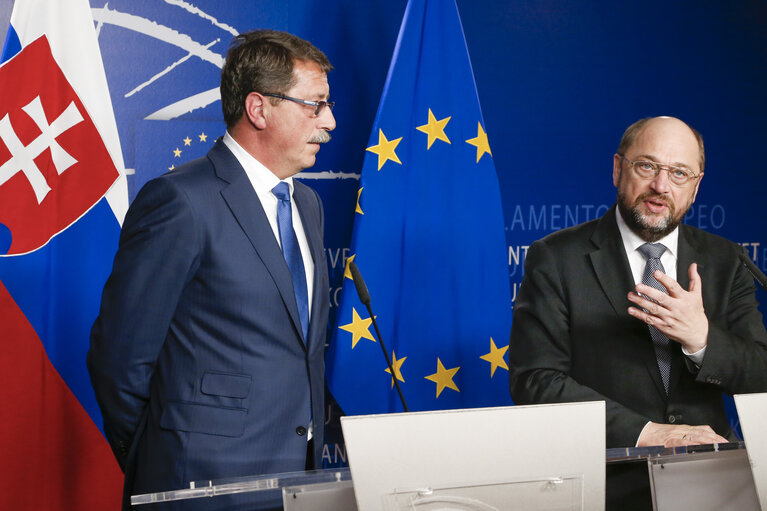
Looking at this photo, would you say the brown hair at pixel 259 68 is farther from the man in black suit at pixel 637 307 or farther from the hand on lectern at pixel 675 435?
the hand on lectern at pixel 675 435

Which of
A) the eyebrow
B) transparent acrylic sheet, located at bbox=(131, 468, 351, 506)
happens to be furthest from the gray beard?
transparent acrylic sheet, located at bbox=(131, 468, 351, 506)

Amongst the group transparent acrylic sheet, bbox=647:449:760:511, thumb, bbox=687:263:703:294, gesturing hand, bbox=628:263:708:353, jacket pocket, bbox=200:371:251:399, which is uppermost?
thumb, bbox=687:263:703:294

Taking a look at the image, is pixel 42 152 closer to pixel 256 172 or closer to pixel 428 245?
pixel 256 172

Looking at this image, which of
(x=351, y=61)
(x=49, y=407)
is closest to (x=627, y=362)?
(x=351, y=61)

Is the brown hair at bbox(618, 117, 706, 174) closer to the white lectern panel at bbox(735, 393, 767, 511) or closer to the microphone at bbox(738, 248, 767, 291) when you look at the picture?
the microphone at bbox(738, 248, 767, 291)

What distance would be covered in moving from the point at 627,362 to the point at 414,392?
4.36 feet

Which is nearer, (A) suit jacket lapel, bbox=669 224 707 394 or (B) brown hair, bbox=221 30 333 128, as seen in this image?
(B) brown hair, bbox=221 30 333 128

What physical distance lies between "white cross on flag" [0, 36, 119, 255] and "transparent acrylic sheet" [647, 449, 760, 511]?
245cm

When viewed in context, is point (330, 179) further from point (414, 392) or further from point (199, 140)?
point (414, 392)

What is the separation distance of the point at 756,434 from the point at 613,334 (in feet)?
2.38

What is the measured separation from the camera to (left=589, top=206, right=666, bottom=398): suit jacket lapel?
205 centimetres

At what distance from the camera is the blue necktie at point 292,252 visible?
192cm

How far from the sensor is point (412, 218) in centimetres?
329

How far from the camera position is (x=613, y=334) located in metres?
2.09
